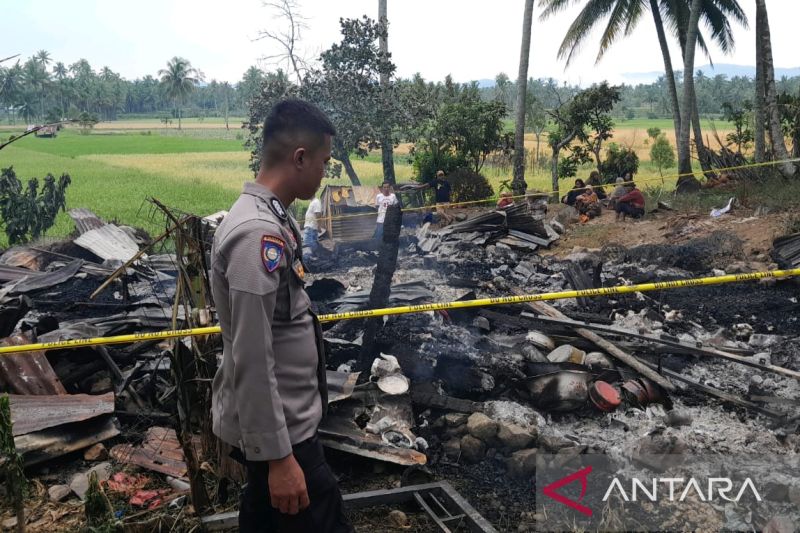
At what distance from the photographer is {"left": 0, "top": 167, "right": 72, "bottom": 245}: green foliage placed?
1201 cm

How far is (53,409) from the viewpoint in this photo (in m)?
3.93

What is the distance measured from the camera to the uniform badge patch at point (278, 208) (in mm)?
1878

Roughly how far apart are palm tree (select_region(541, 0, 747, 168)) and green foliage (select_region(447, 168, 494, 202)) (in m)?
6.19

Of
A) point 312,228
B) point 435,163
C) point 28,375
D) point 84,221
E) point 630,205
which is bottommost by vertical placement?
point 28,375

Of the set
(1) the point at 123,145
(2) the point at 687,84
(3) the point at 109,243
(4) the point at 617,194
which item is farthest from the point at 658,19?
(1) the point at 123,145

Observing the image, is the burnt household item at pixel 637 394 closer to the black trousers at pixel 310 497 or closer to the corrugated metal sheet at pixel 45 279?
the black trousers at pixel 310 497

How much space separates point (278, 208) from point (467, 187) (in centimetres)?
1572

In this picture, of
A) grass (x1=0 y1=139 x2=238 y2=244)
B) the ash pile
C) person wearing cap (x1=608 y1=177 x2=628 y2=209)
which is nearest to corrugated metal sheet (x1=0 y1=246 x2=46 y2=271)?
grass (x1=0 y1=139 x2=238 y2=244)

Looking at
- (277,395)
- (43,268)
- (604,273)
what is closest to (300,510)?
(277,395)

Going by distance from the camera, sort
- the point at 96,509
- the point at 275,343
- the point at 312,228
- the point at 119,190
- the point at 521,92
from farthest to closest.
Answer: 1. the point at 119,190
2. the point at 521,92
3. the point at 312,228
4. the point at 96,509
5. the point at 275,343

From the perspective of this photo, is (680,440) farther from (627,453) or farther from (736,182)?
(736,182)

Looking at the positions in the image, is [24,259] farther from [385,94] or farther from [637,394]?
[385,94]

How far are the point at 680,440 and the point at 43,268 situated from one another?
30.0 ft

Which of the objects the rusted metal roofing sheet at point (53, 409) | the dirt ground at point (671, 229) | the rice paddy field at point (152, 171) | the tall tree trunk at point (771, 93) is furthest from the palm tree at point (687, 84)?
the rusted metal roofing sheet at point (53, 409)
